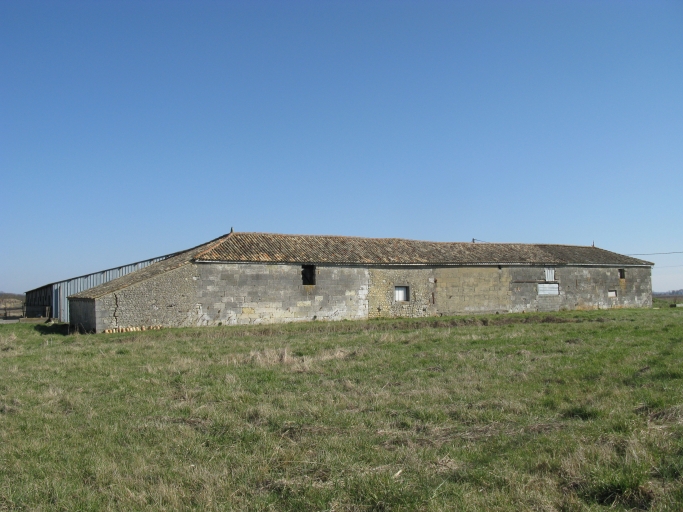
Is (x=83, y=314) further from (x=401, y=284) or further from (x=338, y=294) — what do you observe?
(x=401, y=284)

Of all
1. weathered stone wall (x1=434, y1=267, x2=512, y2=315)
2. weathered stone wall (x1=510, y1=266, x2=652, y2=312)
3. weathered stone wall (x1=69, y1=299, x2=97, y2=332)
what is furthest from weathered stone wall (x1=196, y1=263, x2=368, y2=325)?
weathered stone wall (x1=510, y1=266, x2=652, y2=312)

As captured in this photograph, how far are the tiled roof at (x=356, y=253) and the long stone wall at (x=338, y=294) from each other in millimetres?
434

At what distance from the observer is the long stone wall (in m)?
22.8

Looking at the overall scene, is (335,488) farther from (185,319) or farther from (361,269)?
(361,269)

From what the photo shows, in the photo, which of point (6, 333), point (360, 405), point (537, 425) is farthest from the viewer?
point (6, 333)

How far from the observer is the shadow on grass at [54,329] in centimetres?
2230

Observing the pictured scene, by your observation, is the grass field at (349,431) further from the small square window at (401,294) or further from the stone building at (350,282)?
the small square window at (401,294)

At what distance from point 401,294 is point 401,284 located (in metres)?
0.54

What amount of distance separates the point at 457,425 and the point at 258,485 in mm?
2819

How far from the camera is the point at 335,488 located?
4.87 m

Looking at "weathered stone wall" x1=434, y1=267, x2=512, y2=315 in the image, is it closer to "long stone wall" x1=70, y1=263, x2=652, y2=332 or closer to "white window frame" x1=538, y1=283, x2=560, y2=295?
"long stone wall" x1=70, y1=263, x2=652, y2=332

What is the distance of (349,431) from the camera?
667 cm

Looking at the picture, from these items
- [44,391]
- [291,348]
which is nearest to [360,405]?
[44,391]

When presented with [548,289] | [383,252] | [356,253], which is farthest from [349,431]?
[548,289]
